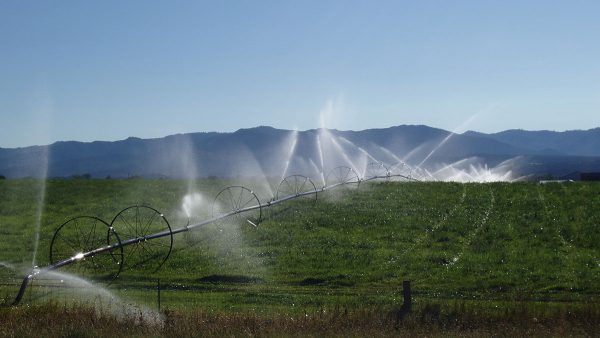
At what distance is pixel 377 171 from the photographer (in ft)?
209

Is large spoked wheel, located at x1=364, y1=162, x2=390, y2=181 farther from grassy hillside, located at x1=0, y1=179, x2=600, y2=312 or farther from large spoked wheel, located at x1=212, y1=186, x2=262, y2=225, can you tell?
large spoked wheel, located at x1=212, y1=186, x2=262, y2=225

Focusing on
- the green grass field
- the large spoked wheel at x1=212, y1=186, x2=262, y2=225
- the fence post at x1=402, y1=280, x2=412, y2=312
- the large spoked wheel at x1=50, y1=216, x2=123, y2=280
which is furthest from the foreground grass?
the large spoked wheel at x1=212, y1=186, x2=262, y2=225

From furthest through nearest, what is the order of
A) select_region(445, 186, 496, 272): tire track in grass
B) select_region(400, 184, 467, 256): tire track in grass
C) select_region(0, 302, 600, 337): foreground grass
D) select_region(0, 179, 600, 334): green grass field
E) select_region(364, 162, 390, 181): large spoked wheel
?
select_region(364, 162, 390, 181): large spoked wheel, select_region(400, 184, 467, 256): tire track in grass, select_region(445, 186, 496, 272): tire track in grass, select_region(0, 179, 600, 334): green grass field, select_region(0, 302, 600, 337): foreground grass

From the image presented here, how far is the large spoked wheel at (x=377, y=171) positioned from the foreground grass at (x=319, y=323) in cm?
4128

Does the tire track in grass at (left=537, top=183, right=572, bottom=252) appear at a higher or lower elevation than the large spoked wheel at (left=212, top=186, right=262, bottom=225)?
lower

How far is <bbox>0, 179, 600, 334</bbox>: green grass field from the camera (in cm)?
2378

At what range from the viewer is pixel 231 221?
3912cm

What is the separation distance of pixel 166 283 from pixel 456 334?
537 inches

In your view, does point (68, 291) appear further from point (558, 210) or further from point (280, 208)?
point (558, 210)

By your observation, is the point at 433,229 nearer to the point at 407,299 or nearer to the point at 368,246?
the point at 368,246

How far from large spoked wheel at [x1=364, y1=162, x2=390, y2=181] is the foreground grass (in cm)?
4128

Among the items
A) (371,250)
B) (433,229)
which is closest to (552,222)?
(433,229)

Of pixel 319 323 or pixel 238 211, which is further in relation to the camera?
pixel 238 211

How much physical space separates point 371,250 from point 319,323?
15445 mm
